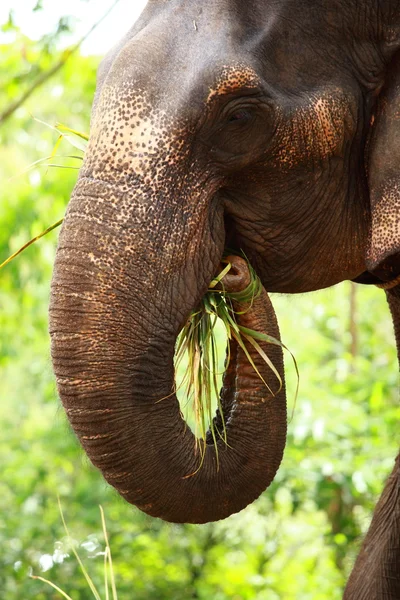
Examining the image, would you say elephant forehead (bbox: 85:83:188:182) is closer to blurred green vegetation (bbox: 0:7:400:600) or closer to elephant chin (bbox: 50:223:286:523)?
elephant chin (bbox: 50:223:286:523)

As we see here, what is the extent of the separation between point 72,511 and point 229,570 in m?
1.00

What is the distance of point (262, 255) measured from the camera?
2562 mm

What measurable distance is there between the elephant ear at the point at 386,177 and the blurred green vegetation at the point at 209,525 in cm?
232

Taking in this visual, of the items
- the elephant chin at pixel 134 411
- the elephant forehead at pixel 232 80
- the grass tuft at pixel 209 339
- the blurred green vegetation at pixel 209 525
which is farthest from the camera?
the blurred green vegetation at pixel 209 525

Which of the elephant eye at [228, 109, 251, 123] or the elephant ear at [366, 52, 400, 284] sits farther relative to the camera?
the elephant ear at [366, 52, 400, 284]

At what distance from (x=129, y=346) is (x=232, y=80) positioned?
0.63m

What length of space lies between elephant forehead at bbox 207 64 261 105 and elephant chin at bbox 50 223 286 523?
0.42 meters

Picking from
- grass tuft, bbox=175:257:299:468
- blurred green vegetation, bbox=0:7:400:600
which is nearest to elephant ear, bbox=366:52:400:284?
grass tuft, bbox=175:257:299:468

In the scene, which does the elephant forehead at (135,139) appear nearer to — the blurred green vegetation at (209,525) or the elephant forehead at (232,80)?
the elephant forehead at (232,80)

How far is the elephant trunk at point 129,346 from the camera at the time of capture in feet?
6.89

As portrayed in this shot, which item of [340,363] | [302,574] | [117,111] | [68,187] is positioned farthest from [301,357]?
[117,111]

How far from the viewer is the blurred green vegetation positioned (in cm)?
532

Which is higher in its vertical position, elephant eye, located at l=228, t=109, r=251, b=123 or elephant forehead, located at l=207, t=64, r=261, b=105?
elephant forehead, located at l=207, t=64, r=261, b=105

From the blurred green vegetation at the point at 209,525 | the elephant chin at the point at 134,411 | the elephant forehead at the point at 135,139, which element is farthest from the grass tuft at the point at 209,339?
the blurred green vegetation at the point at 209,525
